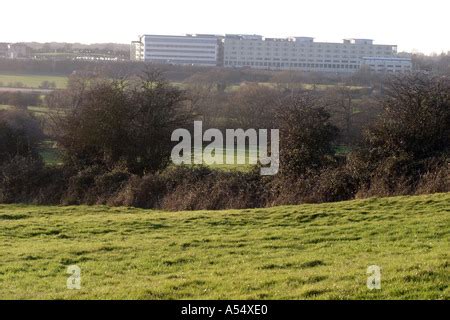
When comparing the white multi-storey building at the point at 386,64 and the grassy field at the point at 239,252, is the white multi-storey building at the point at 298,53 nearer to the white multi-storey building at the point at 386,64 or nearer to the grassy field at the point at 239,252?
the white multi-storey building at the point at 386,64

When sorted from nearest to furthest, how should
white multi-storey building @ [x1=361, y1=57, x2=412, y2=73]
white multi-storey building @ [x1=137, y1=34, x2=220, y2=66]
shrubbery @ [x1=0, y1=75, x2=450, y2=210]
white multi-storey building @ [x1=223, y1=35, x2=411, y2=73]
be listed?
shrubbery @ [x1=0, y1=75, x2=450, y2=210] < white multi-storey building @ [x1=361, y1=57, x2=412, y2=73] < white multi-storey building @ [x1=223, y1=35, x2=411, y2=73] < white multi-storey building @ [x1=137, y1=34, x2=220, y2=66]

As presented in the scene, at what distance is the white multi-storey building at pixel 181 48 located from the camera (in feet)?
398

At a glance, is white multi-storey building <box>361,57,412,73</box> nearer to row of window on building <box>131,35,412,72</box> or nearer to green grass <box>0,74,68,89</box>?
row of window on building <box>131,35,412,72</box>

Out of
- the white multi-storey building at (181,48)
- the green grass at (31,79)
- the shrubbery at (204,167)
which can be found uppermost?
the white multi-storey building at (181,48)

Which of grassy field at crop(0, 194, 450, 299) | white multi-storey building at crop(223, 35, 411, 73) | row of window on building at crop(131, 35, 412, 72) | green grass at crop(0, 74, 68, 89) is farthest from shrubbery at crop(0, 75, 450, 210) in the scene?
white multi-storey building at crop(223, 35, 411, 73)

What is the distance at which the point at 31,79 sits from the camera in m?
80.8

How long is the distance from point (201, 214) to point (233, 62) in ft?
350

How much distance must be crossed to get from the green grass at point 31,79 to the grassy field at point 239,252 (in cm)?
5621

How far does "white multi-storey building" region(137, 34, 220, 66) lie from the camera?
121m

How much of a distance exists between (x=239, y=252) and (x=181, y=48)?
115 metres

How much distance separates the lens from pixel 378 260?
438 inches

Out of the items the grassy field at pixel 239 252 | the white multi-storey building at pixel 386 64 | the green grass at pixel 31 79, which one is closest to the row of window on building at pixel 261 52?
the white multi-storey building at pixel 386 64

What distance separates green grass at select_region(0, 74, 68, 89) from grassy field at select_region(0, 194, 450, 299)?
56.2 meters
